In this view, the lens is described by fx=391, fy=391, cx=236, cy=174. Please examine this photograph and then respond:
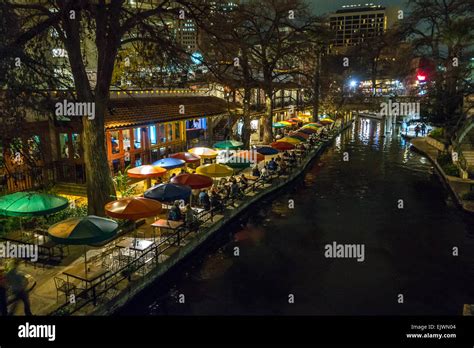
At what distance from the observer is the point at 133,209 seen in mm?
11898

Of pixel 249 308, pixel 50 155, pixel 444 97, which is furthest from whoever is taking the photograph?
pixel 444 97

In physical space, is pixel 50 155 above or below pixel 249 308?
above

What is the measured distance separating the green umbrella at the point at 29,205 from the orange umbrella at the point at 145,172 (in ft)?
16.2

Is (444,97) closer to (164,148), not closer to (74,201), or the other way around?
(164,148)

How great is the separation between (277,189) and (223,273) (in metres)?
11.3

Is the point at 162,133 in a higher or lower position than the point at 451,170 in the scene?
higher

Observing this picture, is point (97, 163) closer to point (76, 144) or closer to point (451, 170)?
point (76, 144)

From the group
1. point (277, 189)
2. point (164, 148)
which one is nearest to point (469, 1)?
point (277, 189)

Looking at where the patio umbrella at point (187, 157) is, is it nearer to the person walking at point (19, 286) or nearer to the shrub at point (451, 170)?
A: the person walking at point (19, 286)

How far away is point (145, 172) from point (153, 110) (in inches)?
285

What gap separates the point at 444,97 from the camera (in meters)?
30.2

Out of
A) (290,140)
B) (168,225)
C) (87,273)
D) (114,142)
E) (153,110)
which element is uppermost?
(153,110)

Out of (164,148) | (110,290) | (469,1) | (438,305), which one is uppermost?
(469,1)

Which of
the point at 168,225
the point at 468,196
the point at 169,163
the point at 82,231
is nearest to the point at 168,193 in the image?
the point at 168,225
